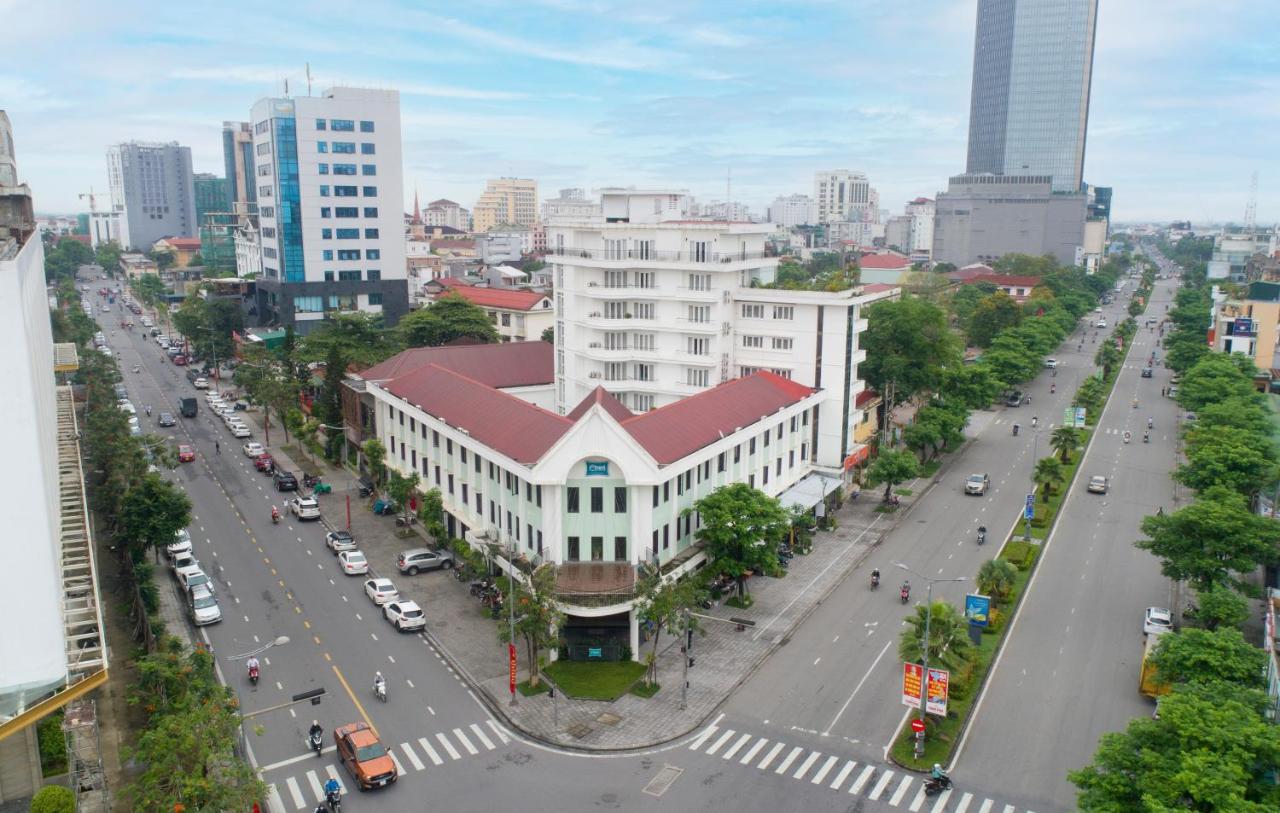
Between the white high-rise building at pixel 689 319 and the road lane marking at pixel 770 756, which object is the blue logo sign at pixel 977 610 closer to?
the road lane marking at pixel 770 756

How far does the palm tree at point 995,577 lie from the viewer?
55375 millimetres

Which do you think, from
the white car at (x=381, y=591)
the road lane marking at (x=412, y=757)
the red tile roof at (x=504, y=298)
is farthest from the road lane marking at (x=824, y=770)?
the red tile roof at (x=504, y=298)

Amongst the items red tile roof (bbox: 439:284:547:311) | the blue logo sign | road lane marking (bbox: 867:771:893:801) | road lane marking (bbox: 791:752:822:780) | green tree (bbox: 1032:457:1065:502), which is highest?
red tile roof (bbox: 439:284:547:311)

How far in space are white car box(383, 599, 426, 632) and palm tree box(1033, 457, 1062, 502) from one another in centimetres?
5285

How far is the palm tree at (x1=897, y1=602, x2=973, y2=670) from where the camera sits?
144ft

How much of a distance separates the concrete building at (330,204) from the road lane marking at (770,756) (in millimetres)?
106058

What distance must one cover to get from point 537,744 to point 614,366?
41.8 meters

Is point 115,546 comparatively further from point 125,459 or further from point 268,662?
point 268,662

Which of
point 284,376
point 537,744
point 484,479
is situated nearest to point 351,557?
point 484,479

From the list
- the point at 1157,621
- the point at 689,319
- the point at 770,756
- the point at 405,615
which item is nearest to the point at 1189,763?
the point at 770,756

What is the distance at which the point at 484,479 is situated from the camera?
60188 mm

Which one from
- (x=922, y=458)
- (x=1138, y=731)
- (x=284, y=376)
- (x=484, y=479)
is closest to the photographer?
(x=1138, y=731)

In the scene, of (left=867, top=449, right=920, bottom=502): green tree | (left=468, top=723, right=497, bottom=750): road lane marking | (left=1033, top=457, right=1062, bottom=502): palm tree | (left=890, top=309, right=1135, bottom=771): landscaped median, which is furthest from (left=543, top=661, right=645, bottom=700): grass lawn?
(left=1033, top=457, right=1062, bottom=502): palm tree

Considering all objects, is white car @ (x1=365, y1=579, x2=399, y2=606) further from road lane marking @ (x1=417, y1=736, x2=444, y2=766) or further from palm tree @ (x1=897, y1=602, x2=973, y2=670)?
palm tree @ (x1=897, y1=602, x2=973, y2=670)
